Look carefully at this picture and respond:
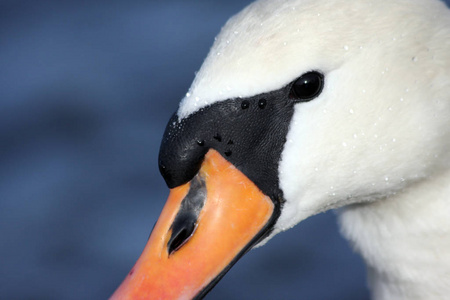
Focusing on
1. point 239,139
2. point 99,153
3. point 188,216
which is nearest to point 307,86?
point 239,139

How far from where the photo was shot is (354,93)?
2.30 meters

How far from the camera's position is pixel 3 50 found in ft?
19.7

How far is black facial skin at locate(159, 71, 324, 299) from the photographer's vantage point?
7.45 feet

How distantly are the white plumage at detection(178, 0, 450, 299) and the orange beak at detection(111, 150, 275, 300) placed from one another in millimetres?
118

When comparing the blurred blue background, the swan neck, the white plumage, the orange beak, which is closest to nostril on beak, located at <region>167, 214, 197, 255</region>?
the orange beak

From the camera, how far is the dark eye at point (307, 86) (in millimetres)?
2232

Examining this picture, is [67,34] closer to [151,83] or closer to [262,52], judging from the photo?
[151,83]

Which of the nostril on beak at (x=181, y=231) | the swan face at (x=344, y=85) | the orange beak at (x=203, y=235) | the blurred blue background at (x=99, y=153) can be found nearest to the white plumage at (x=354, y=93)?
the swan face at (x=344, y=85)

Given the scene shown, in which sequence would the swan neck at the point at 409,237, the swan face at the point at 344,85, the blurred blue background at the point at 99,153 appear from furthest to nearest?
1. the blurred blue background at the point at 99,153
2. the swan neck at the point at 409,237
3. the swan face at the point at 344,85

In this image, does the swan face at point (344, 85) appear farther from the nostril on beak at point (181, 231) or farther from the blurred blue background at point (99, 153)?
the blurred blue background at point (99, 153)

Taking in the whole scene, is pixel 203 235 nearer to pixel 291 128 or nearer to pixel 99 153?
pixel 291 128

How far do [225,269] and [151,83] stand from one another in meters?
3.67

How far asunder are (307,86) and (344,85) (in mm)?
106

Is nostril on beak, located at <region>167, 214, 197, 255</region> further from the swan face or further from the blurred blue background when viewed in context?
the blurred blue background
